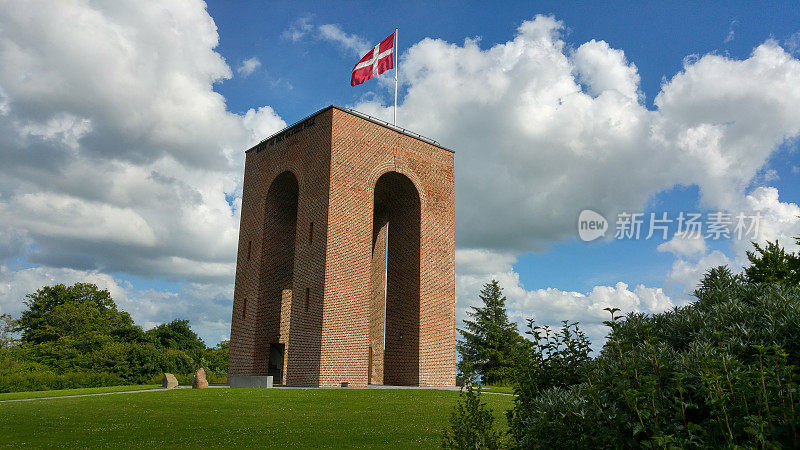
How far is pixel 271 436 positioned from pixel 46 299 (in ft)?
161

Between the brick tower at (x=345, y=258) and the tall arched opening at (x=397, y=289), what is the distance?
0.20 feet

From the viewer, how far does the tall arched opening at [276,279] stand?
85.1 ft

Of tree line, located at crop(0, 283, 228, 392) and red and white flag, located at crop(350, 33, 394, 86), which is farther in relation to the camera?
tree line, located at crop(0, 283, 228, 392)

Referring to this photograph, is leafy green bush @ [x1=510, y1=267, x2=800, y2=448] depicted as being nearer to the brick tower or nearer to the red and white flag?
the brick tower

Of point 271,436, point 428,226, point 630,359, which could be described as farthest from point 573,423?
point 428,226

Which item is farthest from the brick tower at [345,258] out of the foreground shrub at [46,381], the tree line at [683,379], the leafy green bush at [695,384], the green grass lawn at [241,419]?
the leafy green bush at [695,384]

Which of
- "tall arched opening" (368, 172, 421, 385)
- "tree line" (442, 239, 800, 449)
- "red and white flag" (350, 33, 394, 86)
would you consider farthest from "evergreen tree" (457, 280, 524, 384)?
"tree line" (442, 239, 800, 449)

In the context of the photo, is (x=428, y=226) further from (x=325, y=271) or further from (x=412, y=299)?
(x=325, y=271)

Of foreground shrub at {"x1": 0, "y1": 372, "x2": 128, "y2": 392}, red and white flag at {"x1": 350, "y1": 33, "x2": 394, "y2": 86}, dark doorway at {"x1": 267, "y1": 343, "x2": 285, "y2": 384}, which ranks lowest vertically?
foreground shrub at {"x1": 0, "y1": 372, "x2": 128, "y2": 392}

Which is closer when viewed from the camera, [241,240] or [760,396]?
[760,396]

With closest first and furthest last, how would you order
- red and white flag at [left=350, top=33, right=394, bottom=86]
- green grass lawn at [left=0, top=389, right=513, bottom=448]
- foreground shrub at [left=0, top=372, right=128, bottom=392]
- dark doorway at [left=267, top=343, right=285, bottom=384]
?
green grass lawn at [left=0, top=389, right=513, bottom=448] → red and white flag at [left=350, top=33, right=394, bottom=86] → dark doorway at [left=267, top=343, right=285, bottom=384] → foreground shrub at [left=0, top=372, right=128, bottom=392]

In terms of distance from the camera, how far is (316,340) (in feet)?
67.8

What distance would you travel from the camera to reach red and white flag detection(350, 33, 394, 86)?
24016mm

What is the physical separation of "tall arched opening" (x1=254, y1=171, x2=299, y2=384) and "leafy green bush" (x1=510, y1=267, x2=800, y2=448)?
2323 centimetres
